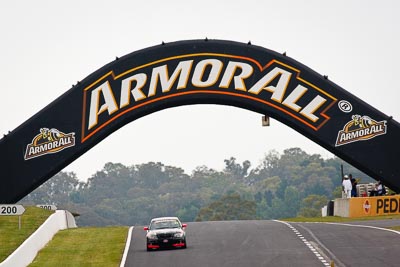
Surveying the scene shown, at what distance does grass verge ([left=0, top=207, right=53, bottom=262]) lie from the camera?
116 feet

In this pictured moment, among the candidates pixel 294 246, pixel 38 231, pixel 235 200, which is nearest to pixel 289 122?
pixel 294 246

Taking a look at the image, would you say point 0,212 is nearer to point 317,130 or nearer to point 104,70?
point 104,70

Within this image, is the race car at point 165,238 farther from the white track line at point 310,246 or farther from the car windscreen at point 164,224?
the white track line at point 310,246

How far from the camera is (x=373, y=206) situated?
167 feet

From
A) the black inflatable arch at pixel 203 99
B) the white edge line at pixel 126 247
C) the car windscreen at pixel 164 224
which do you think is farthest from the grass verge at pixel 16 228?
the car windscreen at pixel 164 224

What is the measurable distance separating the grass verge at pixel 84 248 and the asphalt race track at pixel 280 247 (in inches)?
25.7

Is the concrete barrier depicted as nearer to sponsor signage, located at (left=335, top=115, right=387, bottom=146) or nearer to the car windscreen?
the car windscreen

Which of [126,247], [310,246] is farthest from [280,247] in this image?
[126,247]

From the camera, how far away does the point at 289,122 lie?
46.6 metres

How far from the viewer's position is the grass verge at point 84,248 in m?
33.7

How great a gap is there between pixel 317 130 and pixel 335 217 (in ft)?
27.4

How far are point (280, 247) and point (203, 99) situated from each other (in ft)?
41.9

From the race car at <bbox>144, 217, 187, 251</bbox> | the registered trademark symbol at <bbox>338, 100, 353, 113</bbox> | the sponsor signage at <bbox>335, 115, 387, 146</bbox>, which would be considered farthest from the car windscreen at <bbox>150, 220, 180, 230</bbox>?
the registered trademark symbol at <bbox>338, 100, 353, 113</bbox>

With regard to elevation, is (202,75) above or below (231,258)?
above
